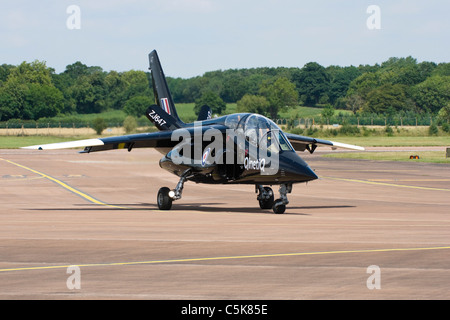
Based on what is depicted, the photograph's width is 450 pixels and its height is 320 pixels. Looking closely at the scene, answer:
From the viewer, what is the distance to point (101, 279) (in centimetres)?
1259

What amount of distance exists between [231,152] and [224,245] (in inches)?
349

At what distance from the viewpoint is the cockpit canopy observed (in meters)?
24.7

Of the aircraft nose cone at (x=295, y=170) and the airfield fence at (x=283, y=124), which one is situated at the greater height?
the airfield fence at (x=283, y=124)

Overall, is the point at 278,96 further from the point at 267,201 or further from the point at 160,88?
the point at 267,201

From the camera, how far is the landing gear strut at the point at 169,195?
27.5 meters

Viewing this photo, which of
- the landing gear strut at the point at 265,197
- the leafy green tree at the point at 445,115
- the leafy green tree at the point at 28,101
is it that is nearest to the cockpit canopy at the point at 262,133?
the landing gear strut at the point at 265,197

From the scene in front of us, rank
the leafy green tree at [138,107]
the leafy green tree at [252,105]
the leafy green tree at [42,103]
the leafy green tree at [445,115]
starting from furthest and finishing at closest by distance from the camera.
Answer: the leafy green tree at [42,103] → the leafy green tree at [445,115] → the leafy green tree at [252,105] → the leafy green tree at [138,107]

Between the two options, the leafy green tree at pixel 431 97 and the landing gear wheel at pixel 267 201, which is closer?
the landing gear wheel at pixel 267 201

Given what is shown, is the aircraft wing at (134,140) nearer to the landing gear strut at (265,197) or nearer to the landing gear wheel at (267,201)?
the landing gear strut at (265,197)

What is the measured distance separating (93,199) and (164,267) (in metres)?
19.3

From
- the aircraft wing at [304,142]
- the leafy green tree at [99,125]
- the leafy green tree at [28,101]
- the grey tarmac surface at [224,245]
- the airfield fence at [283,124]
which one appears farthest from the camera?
the leafy green tree at [28,101]

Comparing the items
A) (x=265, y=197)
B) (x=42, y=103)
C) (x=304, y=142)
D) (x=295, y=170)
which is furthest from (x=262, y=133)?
(x=42, y=103)
